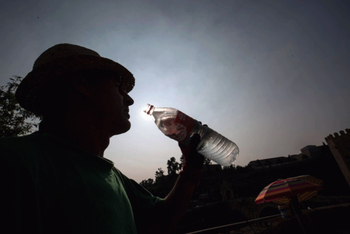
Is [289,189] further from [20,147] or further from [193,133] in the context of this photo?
[20,147]

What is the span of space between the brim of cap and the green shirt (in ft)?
2.52

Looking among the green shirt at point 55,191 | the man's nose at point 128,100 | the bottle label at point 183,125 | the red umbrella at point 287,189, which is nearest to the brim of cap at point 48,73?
the man's nose at point 128,100

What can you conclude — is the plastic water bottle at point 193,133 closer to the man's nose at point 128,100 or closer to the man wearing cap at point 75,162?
the man wearing cap at point 75,162

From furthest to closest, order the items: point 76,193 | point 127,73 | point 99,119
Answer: point 127,73 < point 99,119 < point 76,193

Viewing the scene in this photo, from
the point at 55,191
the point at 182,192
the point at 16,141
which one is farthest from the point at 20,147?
the point at 182,192

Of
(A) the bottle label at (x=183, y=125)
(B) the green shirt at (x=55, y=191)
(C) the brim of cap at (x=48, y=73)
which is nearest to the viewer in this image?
(B) the green shirt at (x=55, y=191)

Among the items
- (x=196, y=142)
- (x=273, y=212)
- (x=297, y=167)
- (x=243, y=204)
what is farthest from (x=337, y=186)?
(x=196, y=142)

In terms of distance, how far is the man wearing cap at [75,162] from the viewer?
0.66 meters

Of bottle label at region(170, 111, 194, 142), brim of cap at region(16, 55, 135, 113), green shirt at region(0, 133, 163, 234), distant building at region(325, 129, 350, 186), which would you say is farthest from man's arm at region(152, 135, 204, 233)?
distant building at region(325, 129, 350, 186)

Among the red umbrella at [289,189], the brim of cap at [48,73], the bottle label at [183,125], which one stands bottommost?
the red umbrella at [289,189]

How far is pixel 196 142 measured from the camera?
7.97ft

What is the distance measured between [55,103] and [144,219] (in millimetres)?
1618

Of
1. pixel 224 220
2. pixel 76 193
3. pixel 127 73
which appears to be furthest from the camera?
pixel 224 220

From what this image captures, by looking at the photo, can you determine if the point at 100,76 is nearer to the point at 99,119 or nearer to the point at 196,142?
the point at 99,119
